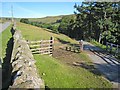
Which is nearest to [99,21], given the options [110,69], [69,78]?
[110,69]

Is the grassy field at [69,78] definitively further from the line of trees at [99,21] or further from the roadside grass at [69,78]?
the line of trees at [99,21]

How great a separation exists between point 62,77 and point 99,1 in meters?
25.7

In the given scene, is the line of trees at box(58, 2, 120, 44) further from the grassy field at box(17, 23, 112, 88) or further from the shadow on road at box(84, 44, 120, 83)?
the grassy field at box(17, 23, 112, 88)

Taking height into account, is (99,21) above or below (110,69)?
above

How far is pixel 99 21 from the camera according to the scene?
35656 millimetres

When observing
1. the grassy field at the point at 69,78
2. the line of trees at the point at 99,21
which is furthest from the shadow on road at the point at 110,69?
the line of trees at the point at 99,21

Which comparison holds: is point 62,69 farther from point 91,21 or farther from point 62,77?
point 91,21

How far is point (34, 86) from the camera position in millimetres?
5281

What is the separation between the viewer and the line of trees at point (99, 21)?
35000 mm

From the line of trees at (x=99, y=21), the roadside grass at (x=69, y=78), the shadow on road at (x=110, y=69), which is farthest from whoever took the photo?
the line of trees at (x=99, y=21)

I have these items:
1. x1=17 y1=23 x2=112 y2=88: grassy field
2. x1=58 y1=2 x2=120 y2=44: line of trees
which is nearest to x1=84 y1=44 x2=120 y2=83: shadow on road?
x1=17 y1=23 x2=112 y2=88: grassy field

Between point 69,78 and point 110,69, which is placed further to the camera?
point 110,69

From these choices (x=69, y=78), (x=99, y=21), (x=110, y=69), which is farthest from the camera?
(x=99, y=21)

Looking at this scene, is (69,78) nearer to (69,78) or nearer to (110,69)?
(69,78)
